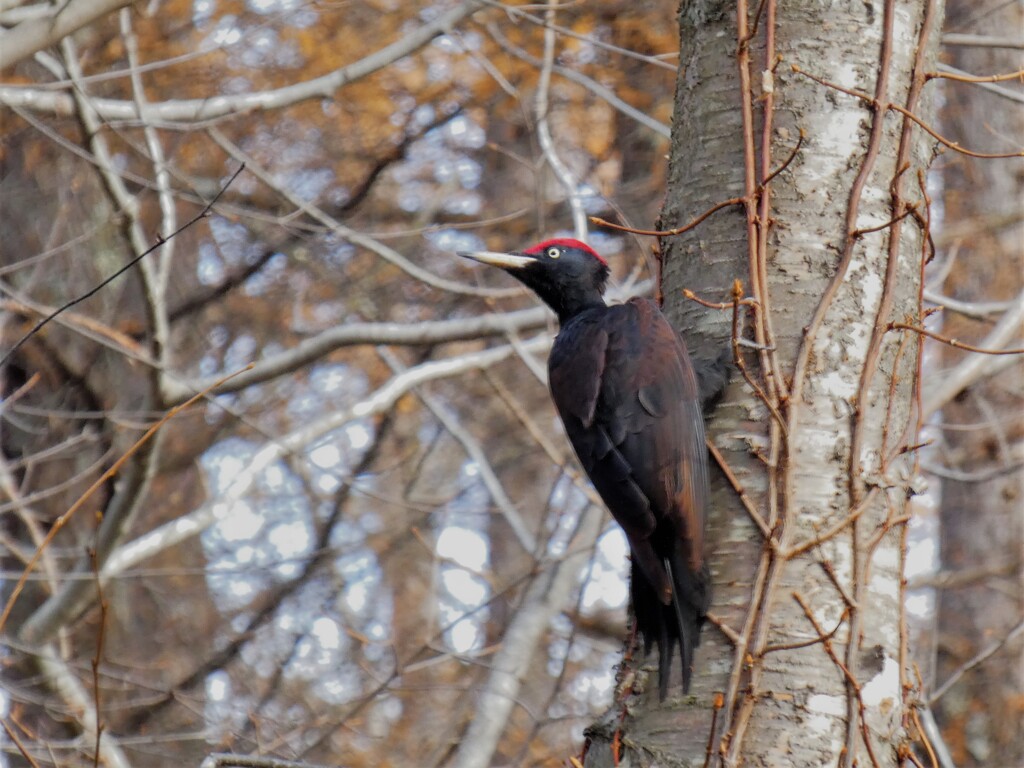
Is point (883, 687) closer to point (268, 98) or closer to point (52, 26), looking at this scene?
point (52, 26)

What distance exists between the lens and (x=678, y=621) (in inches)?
108

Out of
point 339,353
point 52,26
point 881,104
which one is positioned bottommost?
point 881,104

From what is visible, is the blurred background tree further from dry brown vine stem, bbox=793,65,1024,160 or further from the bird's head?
dry brown vine stem, bbox=793,65,1024,160

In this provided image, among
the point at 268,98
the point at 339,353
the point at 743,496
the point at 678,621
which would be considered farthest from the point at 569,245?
the point at 339,353

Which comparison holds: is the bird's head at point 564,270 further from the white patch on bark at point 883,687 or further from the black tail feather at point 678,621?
the white patch on bark at point 883,687

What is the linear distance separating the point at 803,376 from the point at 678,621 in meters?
0.66

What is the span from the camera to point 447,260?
29.9 ft

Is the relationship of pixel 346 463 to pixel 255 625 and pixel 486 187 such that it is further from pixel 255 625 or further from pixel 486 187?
pixel 486 187

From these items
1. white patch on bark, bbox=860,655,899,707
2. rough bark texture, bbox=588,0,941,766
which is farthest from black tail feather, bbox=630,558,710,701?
white patch on bark, bbox=860,655,899,707

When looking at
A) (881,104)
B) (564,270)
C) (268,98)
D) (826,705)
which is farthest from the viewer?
(268,98)

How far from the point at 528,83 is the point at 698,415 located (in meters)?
6.10

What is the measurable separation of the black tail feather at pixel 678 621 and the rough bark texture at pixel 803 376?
0.11 ft

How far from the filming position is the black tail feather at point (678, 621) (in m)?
2.73

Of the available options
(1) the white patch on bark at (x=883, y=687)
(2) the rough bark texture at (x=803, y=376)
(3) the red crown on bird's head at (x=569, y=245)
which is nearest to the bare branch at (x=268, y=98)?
(3) the red crown on bird's head at (x=569, y=245)
